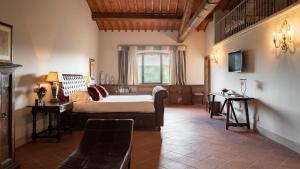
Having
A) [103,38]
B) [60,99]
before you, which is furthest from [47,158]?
[103,38]

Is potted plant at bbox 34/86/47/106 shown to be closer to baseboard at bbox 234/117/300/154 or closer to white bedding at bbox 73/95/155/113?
white bedding at bbox 73/95/155/113

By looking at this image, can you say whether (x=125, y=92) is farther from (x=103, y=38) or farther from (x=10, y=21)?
(x=10, y=21)

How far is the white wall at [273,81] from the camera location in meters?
4.32

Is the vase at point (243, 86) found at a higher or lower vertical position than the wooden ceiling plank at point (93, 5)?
lower

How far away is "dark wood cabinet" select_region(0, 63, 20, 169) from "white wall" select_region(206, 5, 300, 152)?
4.34 meters

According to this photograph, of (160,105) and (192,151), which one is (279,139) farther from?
(160,105)

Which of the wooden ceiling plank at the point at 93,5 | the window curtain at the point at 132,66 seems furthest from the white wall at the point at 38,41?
the window curtain at the point at 132,66

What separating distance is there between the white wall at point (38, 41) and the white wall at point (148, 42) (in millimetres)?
3030

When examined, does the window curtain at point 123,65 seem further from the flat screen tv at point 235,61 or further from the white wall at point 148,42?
the flat screen tv at point 235,61

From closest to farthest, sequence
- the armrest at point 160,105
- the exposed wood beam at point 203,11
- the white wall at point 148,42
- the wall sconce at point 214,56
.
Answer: the exposed wood beam at point 203,11, the armrest at point 160,105, the wall sconce at point 214,56, the white wall at point 148,42

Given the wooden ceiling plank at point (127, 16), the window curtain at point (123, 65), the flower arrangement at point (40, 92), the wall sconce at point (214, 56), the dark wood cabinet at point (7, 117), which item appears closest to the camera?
the dark wood cabinet at point (7, 117)

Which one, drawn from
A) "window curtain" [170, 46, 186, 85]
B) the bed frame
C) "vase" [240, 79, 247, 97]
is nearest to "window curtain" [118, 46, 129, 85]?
"window curtain" [170, 46, 186, 85]

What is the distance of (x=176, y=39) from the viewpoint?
36.9 ft

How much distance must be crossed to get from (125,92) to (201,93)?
10.6ft
